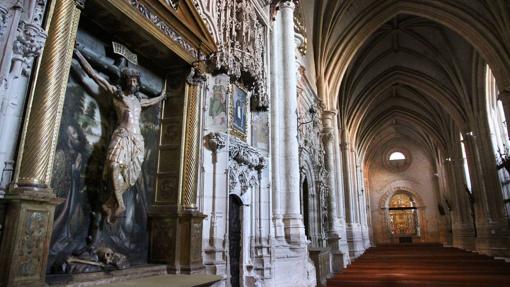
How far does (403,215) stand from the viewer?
32.4 m

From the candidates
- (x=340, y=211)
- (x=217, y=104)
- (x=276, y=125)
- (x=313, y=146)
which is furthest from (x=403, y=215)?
(x=217, y=104)

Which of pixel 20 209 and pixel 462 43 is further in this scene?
pixel 462 43

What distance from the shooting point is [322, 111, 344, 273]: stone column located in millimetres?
12547

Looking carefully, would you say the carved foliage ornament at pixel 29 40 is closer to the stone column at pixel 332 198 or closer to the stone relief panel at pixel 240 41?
the stone relief panel at pixel 240 41

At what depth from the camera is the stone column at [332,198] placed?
41.2 ft

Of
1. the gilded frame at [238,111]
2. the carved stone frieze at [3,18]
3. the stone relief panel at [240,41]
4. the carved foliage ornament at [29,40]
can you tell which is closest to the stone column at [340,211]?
the stone relief panel at [240,41]

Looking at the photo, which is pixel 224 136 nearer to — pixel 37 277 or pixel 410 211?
pixel 37 277

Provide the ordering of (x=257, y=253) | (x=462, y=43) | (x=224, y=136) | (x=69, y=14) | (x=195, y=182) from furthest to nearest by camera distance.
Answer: (x=462, y=43) → (x=257, y=253) → (x=224, y=136) → (x=195, y=182) → (x=69, y=14)

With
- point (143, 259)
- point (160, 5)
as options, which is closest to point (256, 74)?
point (160, 5)

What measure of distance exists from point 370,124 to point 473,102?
10.7 m

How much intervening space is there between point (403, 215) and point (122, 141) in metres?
32.9

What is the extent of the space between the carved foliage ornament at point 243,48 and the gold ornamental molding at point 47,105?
271 centimetres

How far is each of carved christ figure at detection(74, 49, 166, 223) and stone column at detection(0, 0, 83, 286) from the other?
2.20 ft

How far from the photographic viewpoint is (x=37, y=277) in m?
2.67
